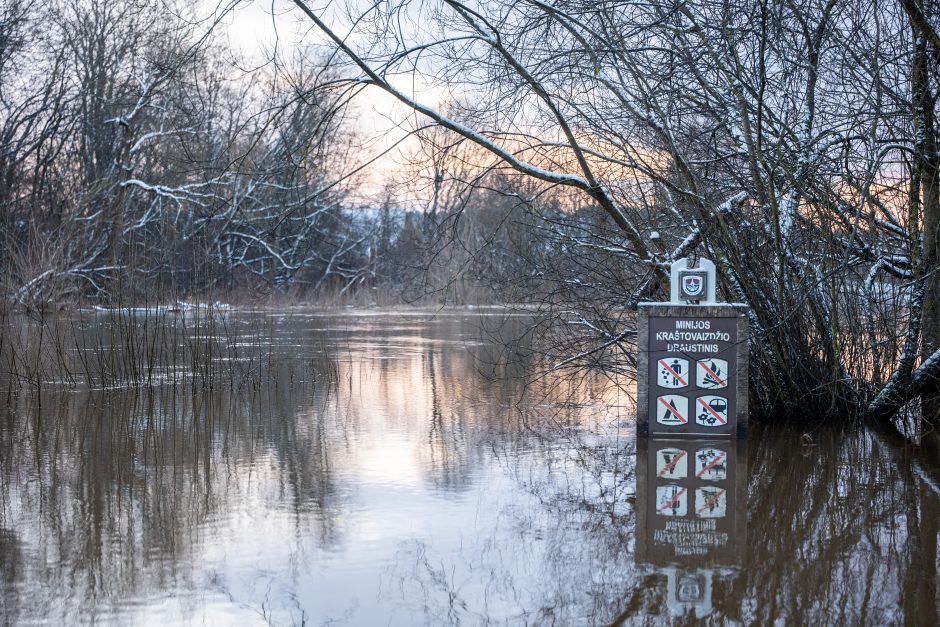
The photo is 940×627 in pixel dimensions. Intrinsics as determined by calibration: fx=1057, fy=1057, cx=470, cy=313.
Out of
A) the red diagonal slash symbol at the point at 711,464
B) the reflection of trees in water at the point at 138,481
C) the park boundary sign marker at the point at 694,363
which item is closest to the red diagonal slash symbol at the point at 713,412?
the park boundary sign marker at the point at 694,363

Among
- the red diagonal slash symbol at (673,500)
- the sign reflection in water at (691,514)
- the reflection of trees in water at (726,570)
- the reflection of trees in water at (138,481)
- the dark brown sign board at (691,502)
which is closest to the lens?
the reflection of trees in water at (726,570)

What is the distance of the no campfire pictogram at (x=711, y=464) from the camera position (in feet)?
25.6

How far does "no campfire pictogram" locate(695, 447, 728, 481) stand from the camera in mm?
7812

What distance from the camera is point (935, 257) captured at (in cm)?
986

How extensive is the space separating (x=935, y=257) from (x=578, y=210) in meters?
4.72

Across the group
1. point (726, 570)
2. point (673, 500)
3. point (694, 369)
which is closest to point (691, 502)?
point (673, 500)

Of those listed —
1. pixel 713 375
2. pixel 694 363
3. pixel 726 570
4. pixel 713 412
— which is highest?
pixel 694 363

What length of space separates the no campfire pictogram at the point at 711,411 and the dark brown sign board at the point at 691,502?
0.18 meters

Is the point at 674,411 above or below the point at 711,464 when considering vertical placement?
above

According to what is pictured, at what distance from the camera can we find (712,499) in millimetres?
7039

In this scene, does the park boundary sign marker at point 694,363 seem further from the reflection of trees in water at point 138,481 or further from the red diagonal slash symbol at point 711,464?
the reflection of trees in water at point 138,481

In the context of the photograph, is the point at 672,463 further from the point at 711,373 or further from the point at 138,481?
the point at 138,481

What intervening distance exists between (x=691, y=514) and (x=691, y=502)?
1.13 feet

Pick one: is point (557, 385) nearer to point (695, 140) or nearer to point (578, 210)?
point (578, 210)
